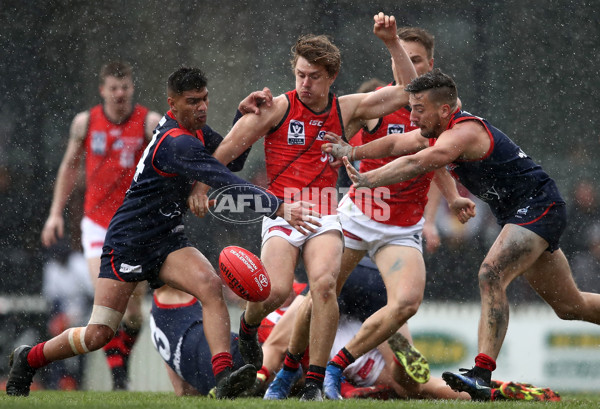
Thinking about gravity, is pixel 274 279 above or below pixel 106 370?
above

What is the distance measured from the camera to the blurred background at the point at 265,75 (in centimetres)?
952

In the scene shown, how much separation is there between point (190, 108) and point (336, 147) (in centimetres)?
101

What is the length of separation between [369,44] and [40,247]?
4.49m

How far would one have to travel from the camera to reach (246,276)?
5297 mm

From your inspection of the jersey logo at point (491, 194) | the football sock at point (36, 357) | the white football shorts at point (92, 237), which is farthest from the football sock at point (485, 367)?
the white football shorts at point (92, 237)

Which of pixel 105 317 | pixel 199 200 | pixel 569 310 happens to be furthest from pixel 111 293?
pixel 569 310

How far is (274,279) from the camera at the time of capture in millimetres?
5652

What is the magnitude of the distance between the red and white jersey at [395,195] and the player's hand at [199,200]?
110cm

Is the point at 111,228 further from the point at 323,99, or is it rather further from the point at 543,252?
the point at 543,252

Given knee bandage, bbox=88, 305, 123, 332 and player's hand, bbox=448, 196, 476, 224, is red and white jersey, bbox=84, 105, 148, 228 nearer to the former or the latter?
knee bandage, bbox=88, 305, 123, 332

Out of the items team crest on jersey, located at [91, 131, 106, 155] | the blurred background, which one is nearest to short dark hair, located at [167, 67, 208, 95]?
team crest on jersey, located at [91, 131, 106, 155]

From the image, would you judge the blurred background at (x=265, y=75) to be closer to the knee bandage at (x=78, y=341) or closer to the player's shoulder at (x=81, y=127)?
the player's shoulder at (x=81, y=127)

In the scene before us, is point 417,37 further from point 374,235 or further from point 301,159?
point 374,235

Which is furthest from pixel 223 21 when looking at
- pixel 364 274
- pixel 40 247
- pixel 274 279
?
pixel 274 279
